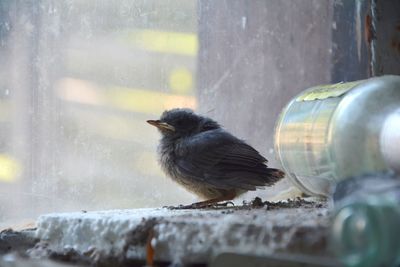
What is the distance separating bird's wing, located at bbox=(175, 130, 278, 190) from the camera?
5.72 feet

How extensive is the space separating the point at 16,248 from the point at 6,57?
585 millimetres

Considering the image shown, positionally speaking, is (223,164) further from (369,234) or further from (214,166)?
(369,234)

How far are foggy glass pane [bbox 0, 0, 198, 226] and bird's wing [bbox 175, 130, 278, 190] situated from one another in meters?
0.19

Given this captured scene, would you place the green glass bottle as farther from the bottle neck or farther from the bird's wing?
the bird's wing

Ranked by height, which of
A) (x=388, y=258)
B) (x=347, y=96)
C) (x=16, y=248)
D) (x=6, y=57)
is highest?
(x=6, y=57)

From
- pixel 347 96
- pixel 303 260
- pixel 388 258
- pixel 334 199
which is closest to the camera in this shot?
pixel 388 258

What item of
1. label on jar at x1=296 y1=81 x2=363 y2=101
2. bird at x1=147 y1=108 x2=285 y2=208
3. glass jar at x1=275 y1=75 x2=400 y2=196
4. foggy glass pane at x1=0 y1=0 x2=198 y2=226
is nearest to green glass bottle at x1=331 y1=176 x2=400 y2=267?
glass jar at x1=275 y1=75 x2=400 y2=196

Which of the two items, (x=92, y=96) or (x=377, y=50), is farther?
(x=377, y=50)

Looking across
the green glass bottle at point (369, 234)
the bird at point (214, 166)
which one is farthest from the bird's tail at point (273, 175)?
the green glass bottle at point (369, 234)

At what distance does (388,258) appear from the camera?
0.64 m

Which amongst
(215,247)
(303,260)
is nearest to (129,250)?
(215,247)

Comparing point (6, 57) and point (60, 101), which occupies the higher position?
point (6, 57)

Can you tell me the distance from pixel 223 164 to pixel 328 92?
317 millimetres

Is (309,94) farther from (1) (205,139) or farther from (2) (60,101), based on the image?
(2) (60,101)
